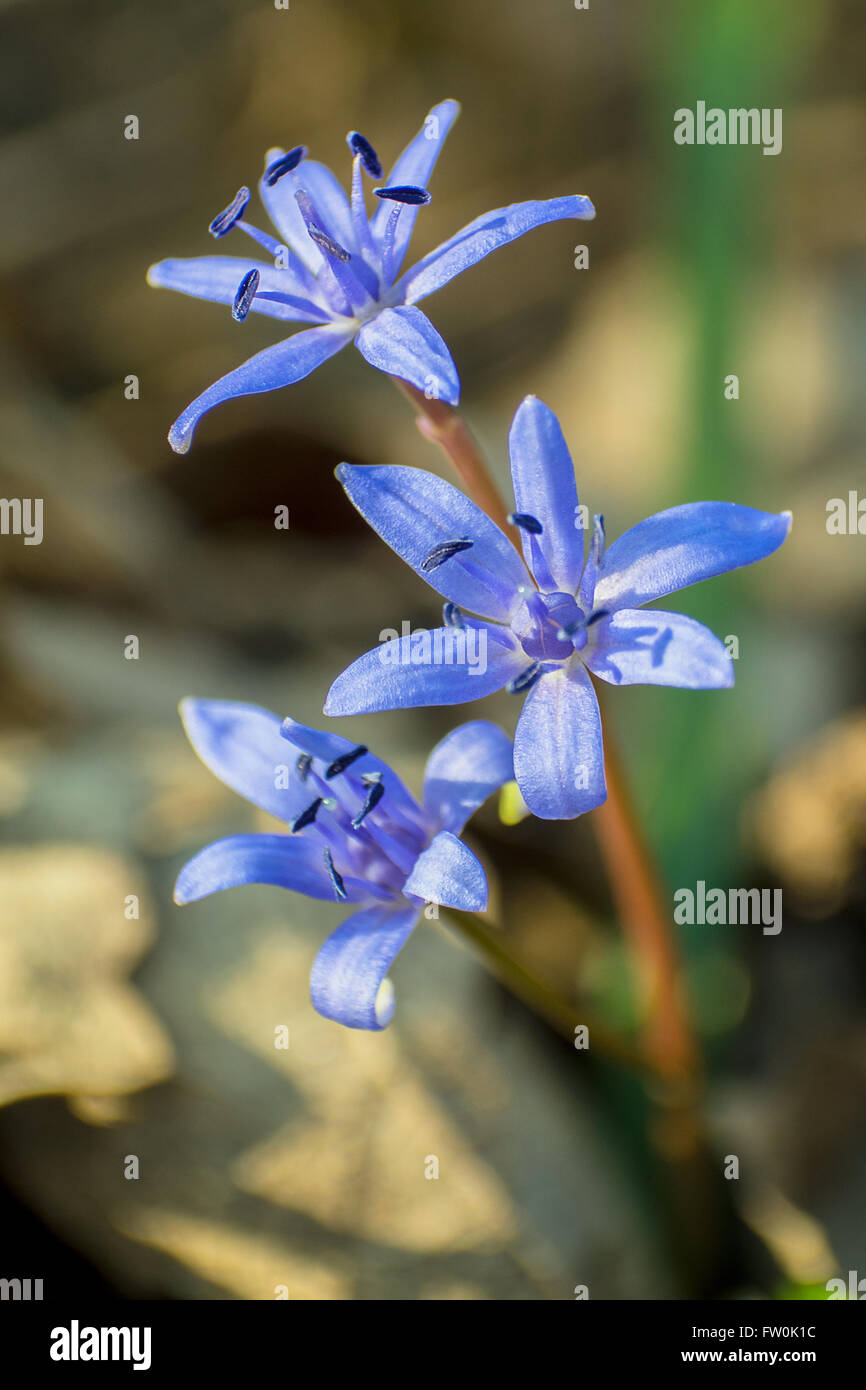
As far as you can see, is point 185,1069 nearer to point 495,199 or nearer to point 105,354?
point 105,354

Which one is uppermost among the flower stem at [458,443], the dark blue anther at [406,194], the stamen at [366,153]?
the stamen at [366,153]

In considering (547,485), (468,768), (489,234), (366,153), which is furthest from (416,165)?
(468,768)

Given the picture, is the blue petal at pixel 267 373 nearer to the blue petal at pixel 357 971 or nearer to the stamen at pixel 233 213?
the stamen at pixel 233 213

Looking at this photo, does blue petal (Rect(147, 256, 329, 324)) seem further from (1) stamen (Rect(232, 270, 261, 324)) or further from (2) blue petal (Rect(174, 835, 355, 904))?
(2) blue petal (Rect(174, 835, 355, 904))

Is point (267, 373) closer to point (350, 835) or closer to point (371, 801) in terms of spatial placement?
point (371, 801)

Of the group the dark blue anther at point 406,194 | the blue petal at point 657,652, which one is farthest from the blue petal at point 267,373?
the blue petal at point 657,652

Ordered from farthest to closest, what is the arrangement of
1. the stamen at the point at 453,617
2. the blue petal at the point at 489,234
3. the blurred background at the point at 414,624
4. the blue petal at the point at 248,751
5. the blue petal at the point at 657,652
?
the blurred background at the point at 414,624 → the blue petal at the point at 248,751 → the stamen at the point at 453,617 → the blue petal at the point at 489,234 → the blue petal at the point at 657,652

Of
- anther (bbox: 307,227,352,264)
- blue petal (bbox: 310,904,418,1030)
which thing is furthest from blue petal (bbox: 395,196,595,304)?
blue petal (bbox: 310,904,418,1030)
